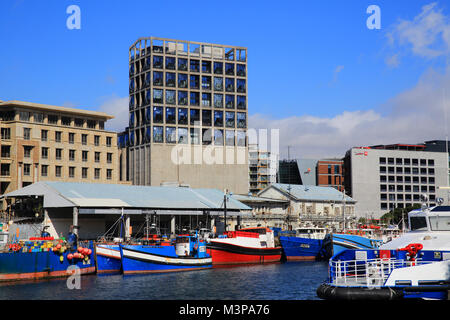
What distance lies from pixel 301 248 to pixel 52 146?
182ft

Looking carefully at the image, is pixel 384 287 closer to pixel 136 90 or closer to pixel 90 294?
pixel 90 294

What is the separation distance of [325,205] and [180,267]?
80519 millimetres

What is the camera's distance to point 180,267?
68.3 metres

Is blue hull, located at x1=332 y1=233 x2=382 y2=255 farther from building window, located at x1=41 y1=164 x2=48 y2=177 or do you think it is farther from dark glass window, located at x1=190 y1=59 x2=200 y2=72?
dark glass window, located at x1=190 y1=59 x2=200 y2=72

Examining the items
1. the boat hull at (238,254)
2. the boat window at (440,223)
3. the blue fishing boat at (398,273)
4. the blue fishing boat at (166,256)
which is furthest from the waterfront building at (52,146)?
the blue fishing boat at (398,273)

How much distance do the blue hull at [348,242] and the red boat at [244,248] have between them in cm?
773

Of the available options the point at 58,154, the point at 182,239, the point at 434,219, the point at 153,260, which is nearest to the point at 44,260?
the point at 153,260

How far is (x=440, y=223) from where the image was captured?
138 ft

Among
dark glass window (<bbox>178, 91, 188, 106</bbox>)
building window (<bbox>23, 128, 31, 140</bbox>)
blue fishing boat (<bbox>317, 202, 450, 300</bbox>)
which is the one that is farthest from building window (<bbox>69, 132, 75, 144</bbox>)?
blue fishing boat (<bbox>317, 202, 450, 300</bbox>)

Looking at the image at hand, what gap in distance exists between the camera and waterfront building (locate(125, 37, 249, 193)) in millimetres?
142625

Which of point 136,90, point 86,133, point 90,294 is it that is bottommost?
point 90,294

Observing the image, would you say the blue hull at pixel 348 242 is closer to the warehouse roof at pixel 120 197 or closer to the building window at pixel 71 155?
the warehouse roof at pixel 120 197

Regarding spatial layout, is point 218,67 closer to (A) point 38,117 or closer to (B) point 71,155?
(B) point 71,155
